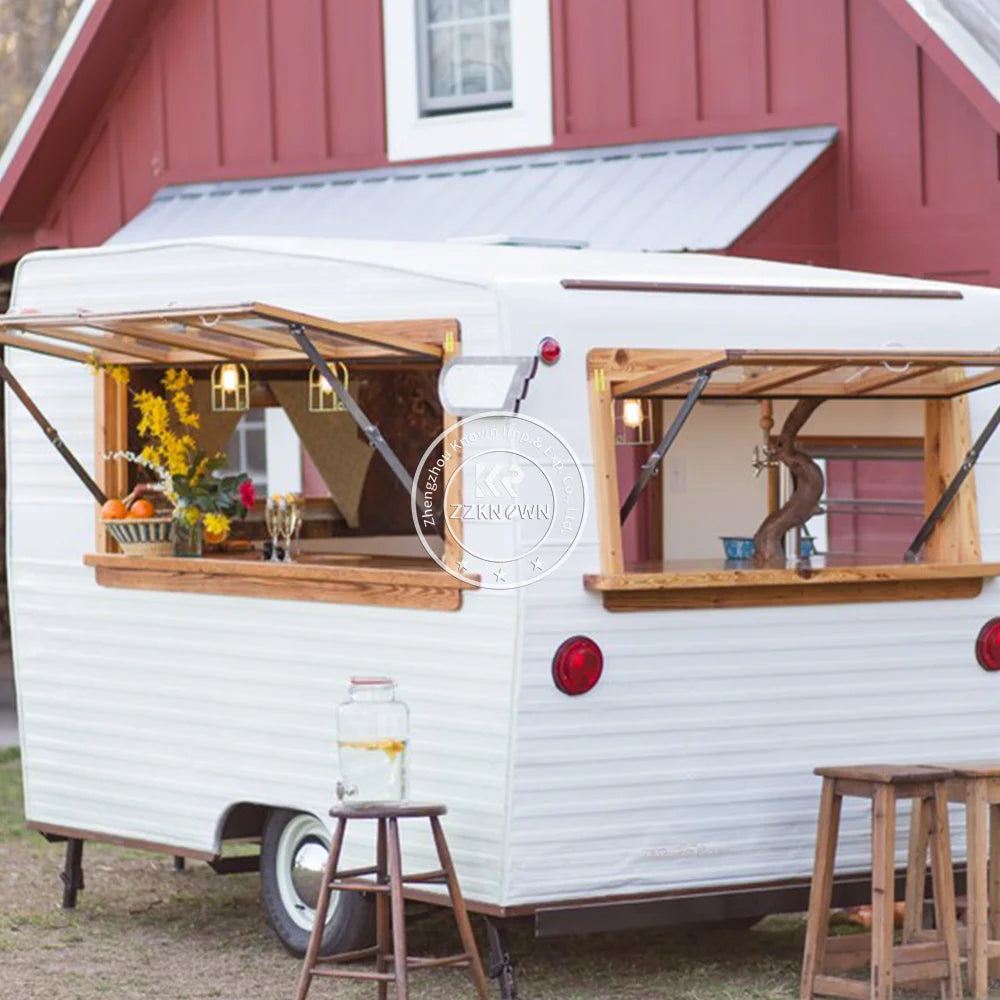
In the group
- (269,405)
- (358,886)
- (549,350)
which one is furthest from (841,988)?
(269,405)

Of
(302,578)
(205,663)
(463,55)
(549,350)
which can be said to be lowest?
(205,663)

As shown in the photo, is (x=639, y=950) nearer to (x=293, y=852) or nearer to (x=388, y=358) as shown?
(x=293, y=852)

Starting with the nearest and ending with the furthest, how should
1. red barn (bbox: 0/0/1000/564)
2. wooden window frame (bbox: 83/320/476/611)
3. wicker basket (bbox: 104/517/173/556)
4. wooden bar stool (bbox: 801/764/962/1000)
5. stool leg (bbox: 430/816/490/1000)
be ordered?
stool leg (bbox: 430/816/490/1000), wooden bar stool (bbox: 801/764/962/1000), wooden window frame (bbox: 83/320/476/611), wicker basket (bbox: 104/517/173/556), red barn (bbox: 0/0/1000/564)

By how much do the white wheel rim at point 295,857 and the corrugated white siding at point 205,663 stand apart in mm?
147

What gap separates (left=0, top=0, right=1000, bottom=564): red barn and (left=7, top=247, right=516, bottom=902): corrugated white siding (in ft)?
7.11

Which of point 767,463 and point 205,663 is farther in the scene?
point 767,463

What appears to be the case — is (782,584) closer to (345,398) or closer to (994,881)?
(994,881)

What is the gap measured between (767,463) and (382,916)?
2008 mm

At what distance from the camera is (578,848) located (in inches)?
287

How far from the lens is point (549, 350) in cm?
722

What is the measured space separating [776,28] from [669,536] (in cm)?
334

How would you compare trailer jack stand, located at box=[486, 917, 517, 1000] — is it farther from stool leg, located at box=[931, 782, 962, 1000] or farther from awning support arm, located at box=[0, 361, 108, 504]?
awning support arm, located at box=[0, 361, 108, 504]

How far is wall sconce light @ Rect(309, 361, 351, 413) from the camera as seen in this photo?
809 cm

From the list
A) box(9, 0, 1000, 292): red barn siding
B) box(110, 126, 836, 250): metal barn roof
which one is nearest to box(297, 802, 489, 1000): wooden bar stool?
box(110, 126, 836, 250): metal barn roof
